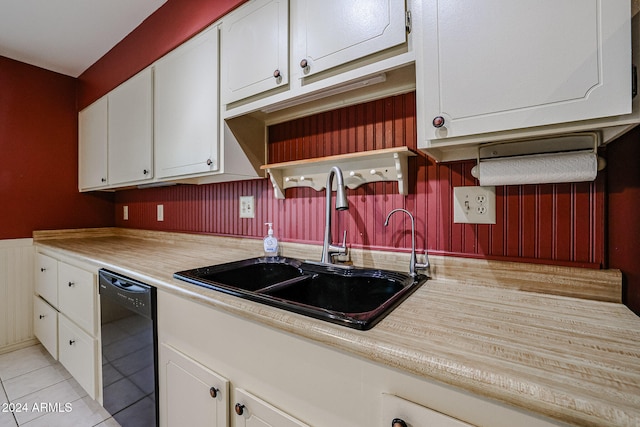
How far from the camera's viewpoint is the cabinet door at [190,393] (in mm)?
844

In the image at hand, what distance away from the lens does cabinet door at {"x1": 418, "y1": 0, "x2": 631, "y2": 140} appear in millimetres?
605

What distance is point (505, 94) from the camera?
2.33 ft

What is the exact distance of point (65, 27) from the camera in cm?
203

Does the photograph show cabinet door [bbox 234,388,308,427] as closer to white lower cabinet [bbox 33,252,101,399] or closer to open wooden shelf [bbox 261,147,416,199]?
open wooden shelf [bbox 261,147,416,199]

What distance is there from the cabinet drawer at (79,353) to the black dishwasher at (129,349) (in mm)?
139

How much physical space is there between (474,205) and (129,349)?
1.50 metres

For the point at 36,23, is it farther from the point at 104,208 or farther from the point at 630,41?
the point at 630,41

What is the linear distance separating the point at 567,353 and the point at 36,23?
322 centimetres

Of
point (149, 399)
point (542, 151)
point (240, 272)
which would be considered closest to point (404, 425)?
point (542, 151)

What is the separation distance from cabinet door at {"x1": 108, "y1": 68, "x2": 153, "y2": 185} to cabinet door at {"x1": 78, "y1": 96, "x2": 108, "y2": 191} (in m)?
0.14

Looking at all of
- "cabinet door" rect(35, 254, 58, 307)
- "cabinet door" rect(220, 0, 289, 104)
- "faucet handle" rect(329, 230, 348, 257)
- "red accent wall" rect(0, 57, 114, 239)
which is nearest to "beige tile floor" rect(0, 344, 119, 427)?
"cabinet door" rect(35, 254, 58, 307)

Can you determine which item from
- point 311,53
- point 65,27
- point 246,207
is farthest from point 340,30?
point 65,27

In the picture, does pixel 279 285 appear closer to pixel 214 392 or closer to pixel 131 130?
pixel 214 392

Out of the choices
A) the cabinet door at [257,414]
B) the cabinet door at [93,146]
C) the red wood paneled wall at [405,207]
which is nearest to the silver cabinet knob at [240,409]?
the cabinet door at [257,414]
